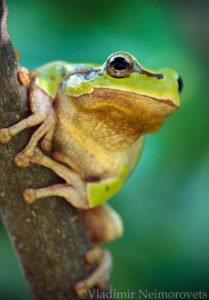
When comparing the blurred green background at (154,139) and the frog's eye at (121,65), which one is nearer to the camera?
the frog's eye at (121,65)

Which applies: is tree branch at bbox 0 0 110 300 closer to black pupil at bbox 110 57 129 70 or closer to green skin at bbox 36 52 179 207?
green skin at bbox 36 52 179 207

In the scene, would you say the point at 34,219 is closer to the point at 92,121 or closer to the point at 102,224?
the point at 92,121

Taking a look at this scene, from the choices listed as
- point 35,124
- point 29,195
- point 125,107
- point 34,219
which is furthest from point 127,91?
point 34,219

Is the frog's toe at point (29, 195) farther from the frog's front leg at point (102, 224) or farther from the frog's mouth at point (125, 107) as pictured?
the frog's front leg at point (102, 224)

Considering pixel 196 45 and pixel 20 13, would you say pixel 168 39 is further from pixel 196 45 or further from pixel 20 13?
pixel 20 13

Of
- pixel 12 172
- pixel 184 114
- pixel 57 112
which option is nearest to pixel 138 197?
pixel 184 114

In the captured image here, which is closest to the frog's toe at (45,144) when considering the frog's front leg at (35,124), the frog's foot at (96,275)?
the frog's front leg at (35,124)

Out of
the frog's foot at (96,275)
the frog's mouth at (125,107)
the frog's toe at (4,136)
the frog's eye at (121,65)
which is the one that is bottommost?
the frog's foot at (96,275)
